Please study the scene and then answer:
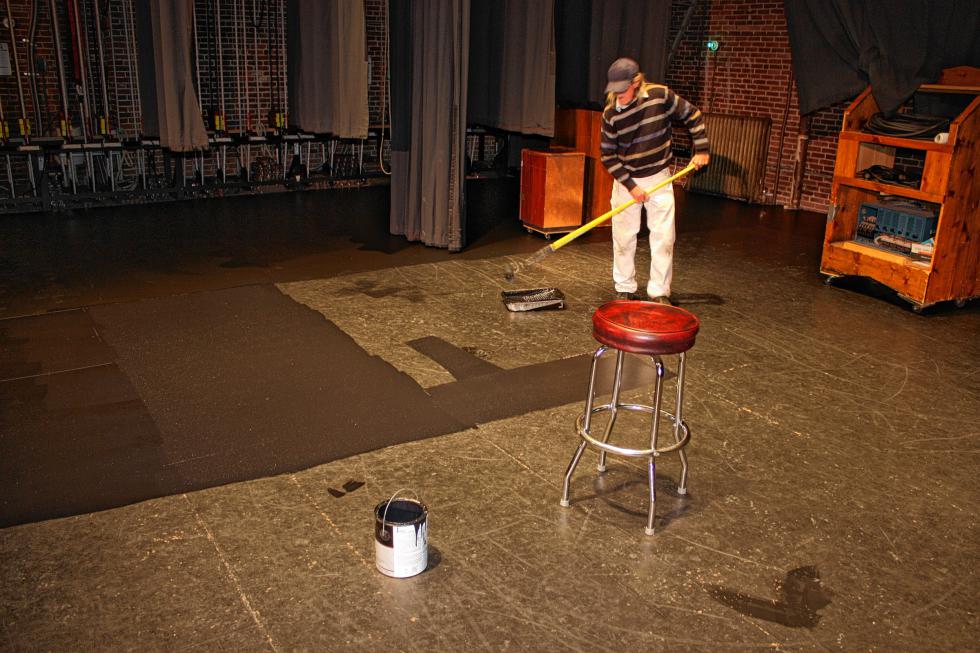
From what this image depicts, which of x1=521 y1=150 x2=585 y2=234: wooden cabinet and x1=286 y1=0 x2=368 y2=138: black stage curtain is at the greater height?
x1=286 y1=0 x2=368 y2=138: black stage curtain

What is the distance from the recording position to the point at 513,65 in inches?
Result: 324

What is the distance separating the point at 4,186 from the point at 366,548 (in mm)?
7511

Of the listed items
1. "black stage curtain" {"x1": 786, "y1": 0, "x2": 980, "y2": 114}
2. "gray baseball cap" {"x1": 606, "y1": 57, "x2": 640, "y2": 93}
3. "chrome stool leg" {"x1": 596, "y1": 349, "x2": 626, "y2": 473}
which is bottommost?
"chrome stool leg" {"x1": 596, "y1": 349, "x2": 626, "y2": 473}

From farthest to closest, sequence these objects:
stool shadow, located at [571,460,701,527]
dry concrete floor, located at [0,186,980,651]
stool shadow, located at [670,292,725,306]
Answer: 1. stool shadow, located at [670,292,725,306]
2. stool shadow, located at [571,460,701,527]
3. dry concrete floor, located at [0,186,980,651]

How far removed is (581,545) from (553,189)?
506 centimetres

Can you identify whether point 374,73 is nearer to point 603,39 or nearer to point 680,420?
point 603,39

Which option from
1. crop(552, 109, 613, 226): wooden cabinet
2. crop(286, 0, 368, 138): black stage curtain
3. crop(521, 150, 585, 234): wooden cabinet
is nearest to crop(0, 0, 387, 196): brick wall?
crop(286, 0, 368, 138): black stage curtain

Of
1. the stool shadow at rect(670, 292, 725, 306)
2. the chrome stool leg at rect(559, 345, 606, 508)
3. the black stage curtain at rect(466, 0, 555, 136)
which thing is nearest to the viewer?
the chrome stool leg at rect(559, 345, 606, 508)

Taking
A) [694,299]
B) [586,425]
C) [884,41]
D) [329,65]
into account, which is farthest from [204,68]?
[586,425]

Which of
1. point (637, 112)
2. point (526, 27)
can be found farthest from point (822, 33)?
point (637, 112)

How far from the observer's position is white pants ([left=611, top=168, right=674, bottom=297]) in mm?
5777

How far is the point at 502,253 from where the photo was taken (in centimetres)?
736

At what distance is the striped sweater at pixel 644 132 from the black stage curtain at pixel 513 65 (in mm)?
2386

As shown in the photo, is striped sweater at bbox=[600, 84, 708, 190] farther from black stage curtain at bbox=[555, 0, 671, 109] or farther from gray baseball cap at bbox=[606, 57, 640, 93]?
black stage curtain at bbox=[555, 0, 671, 109]
